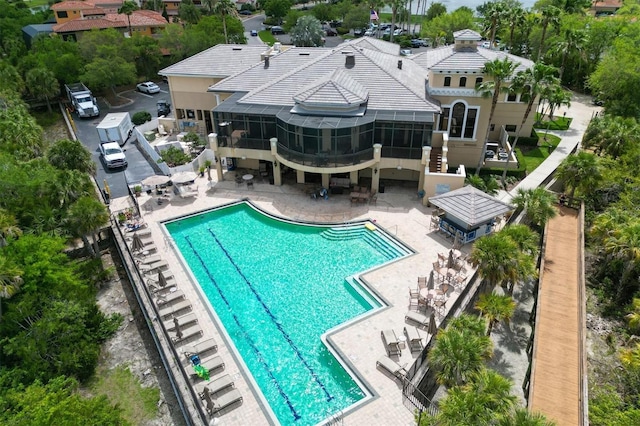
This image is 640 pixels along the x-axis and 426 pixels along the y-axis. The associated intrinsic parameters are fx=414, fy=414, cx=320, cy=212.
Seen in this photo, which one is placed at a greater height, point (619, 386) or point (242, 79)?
point (242, 79)

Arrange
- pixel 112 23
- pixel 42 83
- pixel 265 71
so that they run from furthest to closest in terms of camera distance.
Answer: pixel 112 23 → pixel 42 83 → pixel 265 71

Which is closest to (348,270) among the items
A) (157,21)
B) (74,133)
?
(74,133)

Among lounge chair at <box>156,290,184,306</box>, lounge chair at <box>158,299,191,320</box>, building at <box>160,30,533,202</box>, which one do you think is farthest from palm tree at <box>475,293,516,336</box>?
lounge chair at <box>156,290,184,306</box>

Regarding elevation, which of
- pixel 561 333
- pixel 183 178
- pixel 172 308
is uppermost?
pixel 183 178

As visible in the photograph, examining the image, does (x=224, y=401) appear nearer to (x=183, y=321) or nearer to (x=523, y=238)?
(x=183, y=321)

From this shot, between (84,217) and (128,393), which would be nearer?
(128,393)

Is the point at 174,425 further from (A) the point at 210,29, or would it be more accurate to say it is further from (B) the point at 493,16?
(A) the point at 210,29

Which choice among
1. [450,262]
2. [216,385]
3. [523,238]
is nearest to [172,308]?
[216,385]
